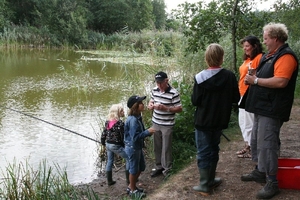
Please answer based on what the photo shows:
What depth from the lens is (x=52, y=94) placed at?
10.4 meters

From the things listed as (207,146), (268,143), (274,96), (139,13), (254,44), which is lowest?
(207,146)

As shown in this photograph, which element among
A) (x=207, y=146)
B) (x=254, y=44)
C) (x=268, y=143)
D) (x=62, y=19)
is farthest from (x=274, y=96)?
(x=62, y=19)

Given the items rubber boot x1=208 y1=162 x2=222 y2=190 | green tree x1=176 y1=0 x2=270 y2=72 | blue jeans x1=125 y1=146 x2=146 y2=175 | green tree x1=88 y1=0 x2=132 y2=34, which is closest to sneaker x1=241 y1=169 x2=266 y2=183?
rubber boot x1=208 y1=162 x2=222 y2=190

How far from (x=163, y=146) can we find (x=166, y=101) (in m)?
0.59

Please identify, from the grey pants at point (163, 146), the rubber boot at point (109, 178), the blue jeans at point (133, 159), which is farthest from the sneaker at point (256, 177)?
the rubber boot at point (109, 178)

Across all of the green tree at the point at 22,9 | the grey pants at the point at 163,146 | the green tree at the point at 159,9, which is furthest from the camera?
the green tree at the point at 159,9

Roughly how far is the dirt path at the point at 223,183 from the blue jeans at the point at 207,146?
34 cm

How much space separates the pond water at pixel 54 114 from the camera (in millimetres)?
5578

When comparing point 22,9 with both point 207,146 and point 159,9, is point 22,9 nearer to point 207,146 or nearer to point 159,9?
point 159,9

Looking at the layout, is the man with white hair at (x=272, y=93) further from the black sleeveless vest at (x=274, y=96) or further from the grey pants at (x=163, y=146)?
the grey pants at (x=163, y=146)

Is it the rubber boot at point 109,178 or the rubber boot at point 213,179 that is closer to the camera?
the rubber boot at point 213,179

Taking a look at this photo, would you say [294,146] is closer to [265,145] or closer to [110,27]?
[265,145]

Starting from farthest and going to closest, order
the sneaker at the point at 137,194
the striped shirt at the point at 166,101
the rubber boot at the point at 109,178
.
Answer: the rubber boot at the point at 109,178, the striped shirt at the point at 166,101, the sneaker at the point at 137,194

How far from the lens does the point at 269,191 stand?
3.07 meters
